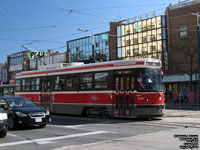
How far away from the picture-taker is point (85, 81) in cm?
1605

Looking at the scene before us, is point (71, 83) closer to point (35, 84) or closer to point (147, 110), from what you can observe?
point (35, 84)

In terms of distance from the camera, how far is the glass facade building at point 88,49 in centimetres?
5381

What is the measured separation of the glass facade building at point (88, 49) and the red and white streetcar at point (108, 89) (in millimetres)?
34742

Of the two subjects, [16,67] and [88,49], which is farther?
[16,67]

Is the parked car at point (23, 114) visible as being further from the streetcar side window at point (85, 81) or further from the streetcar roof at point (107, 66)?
the streetcar roof at point (107, 66)

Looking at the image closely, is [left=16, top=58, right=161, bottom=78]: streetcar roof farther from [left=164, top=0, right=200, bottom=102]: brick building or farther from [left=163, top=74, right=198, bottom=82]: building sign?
[left=163, top=74, right=198, bottom=82]: building sign

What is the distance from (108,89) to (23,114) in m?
4.88

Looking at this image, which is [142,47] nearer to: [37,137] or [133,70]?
[133,70]

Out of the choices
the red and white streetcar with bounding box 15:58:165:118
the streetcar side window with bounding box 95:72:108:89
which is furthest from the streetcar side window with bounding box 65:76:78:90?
the streetcar side window with bounding box 95:72:108:89

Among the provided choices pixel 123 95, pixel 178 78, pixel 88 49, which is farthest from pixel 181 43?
pixel 123 95

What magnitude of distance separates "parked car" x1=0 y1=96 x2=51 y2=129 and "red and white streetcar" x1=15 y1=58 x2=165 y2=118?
3.89 metres

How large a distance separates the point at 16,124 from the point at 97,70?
18.1ft

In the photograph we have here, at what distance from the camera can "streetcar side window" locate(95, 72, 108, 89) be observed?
1506 centimetres

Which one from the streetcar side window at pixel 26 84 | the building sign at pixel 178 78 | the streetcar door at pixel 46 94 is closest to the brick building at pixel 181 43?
the building sign at pixel 178 78
